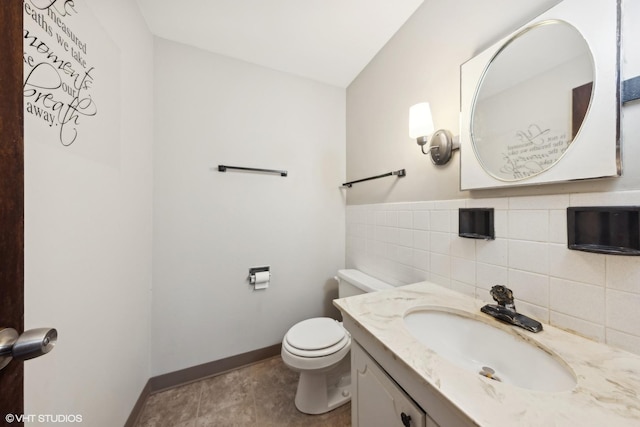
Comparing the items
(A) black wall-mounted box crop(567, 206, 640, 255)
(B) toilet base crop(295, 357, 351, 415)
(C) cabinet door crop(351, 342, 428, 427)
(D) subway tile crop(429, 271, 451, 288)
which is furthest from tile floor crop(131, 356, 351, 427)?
(A) black wall-mounted box crop(567, 206, 640, 255)

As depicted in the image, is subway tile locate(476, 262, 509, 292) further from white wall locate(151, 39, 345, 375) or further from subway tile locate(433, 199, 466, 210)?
white wall locate(151, 39, 345, 375)

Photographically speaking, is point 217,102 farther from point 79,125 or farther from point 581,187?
point 581,187

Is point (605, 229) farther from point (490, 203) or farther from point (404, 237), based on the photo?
point (404, 237)

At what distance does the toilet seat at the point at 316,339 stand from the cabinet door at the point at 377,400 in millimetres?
356

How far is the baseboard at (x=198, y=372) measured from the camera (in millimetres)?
1262

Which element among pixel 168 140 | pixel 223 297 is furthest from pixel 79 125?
pixel 223 297

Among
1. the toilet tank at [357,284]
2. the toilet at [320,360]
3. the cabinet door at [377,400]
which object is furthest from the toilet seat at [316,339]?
the cabinet door at [377,400]

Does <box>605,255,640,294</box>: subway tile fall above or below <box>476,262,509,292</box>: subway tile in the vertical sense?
above

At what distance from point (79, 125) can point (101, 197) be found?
0.28 meters

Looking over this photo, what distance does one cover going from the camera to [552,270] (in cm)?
70

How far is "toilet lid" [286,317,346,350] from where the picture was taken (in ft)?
3.93

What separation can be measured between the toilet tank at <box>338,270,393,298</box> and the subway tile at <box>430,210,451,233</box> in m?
0.49

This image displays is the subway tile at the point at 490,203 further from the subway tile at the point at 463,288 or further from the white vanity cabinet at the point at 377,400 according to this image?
the white vanity cabinet at the point at 377,400

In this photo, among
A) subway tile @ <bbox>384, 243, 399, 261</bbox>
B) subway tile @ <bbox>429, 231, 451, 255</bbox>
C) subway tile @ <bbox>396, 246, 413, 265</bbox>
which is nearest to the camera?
subway tile @ <bbox>429, 231, 451, 255</bbox>
